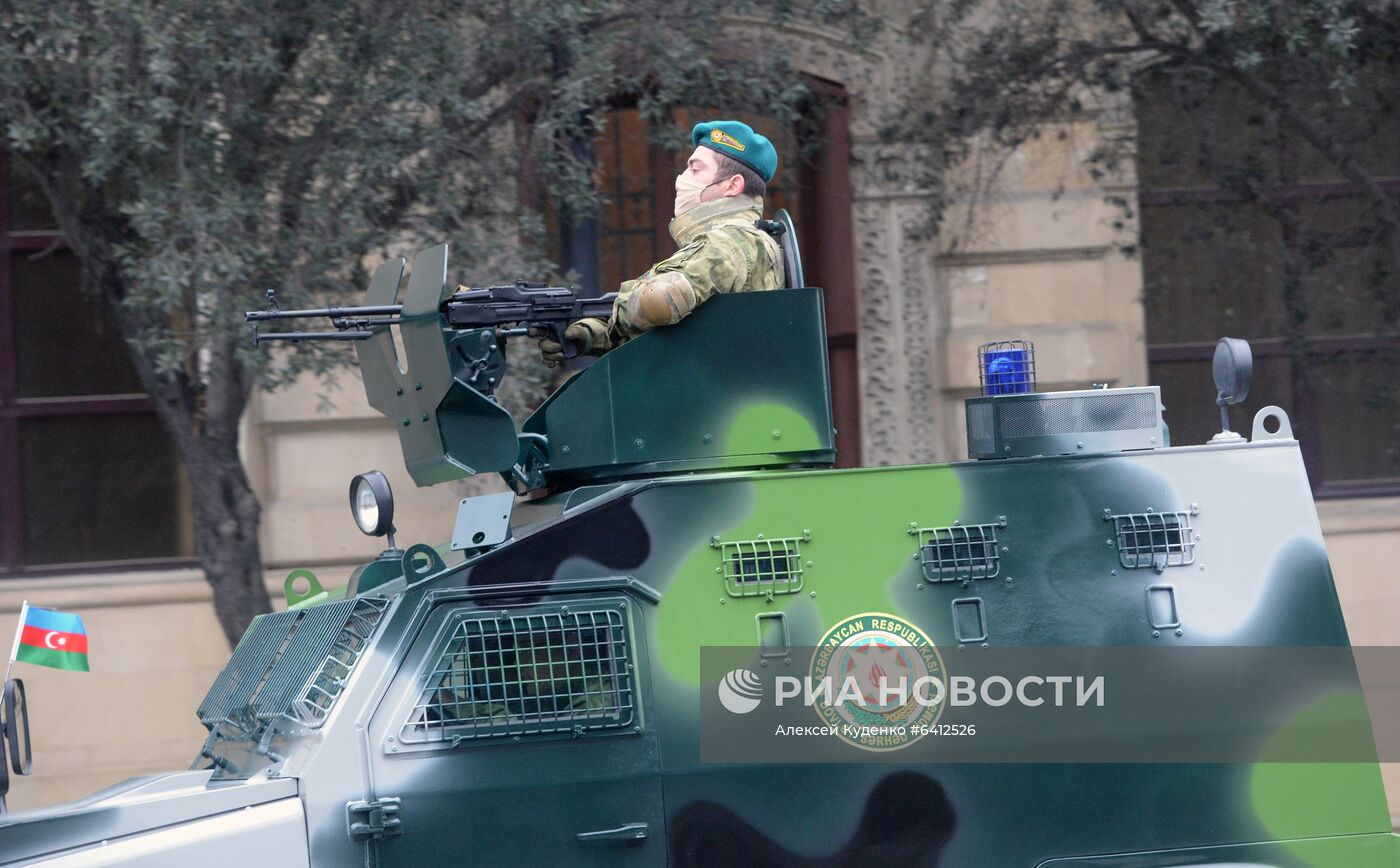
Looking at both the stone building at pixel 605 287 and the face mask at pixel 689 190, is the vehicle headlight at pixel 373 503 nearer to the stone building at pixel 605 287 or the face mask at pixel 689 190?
the face mask at pixel 689 190

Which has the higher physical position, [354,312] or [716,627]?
[354,312]

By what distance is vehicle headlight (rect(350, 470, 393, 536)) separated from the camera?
4.27 m

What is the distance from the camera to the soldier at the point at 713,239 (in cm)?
449

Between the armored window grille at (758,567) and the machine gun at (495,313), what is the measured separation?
3.28 feet

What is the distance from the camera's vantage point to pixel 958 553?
4.09 m

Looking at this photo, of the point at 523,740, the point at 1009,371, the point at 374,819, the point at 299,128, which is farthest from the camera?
the point at 299,128

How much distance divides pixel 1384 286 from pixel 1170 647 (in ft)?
19.0

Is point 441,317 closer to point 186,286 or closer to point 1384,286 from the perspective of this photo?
point 186,286

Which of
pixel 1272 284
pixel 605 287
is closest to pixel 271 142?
pixel 605 287

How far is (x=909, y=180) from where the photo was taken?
348 inches

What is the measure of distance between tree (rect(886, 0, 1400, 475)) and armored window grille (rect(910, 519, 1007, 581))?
4016mm

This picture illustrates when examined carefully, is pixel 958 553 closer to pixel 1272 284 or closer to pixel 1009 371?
pixel 1009 371

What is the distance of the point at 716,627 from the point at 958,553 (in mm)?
674

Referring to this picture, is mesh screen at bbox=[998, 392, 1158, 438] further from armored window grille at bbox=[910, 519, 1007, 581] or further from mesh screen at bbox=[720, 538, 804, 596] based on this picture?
mesh screen at bbox=[720, 538, 804, 596]
